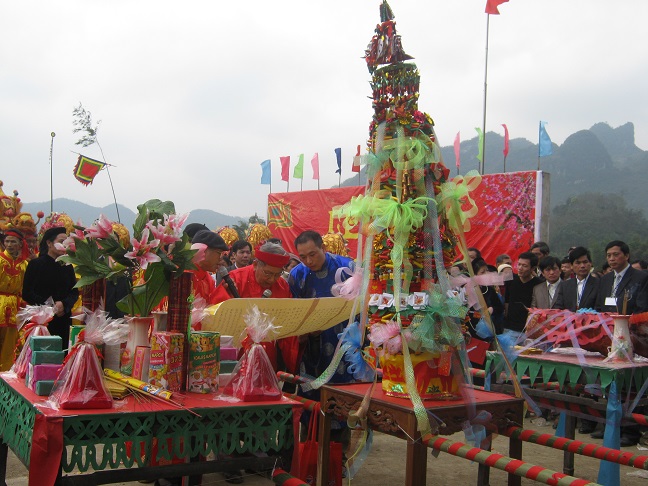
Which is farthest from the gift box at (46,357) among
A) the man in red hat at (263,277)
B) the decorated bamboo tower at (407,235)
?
the man in red hat at (263,277)

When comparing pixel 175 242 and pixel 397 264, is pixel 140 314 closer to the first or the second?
pixel 175 242

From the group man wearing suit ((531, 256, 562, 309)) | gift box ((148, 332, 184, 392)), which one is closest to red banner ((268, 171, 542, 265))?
man wearing suit ((531, 256, 562, 309))

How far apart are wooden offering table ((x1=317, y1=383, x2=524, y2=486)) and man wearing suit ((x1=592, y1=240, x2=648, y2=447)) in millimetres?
2510

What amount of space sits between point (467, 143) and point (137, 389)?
73.3 meters

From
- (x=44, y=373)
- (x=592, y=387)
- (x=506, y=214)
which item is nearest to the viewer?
(x=44, y=373)

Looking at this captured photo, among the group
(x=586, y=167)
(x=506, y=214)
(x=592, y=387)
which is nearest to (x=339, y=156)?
(x=506, y=214)

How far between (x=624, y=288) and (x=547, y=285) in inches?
48.6

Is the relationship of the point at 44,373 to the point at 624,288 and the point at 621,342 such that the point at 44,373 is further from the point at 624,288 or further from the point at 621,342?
the point at 624,288

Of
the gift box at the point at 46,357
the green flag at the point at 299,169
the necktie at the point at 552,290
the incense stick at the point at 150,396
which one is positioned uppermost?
the green flag at the point at 299,169

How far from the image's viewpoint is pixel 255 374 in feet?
7.85

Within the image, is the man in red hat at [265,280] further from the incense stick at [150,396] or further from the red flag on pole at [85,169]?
the red flag on pole at [85,169]

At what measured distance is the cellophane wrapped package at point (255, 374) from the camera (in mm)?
2352

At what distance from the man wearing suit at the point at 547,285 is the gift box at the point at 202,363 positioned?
4577 millimetres

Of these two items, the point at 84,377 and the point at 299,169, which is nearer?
the point at 84,377
